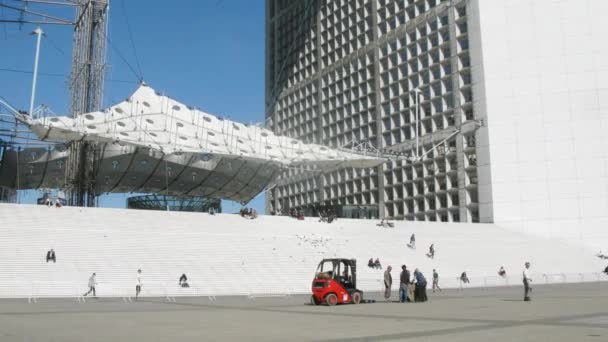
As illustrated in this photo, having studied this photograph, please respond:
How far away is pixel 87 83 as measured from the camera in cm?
5706

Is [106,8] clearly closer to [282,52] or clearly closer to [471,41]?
[471,41]

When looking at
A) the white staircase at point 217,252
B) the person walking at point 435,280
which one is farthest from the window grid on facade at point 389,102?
the person walking at point 435,280

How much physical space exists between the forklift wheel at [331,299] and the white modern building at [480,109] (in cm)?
4272

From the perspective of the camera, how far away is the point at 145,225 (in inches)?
1624

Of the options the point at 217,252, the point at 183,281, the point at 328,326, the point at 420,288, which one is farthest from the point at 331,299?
the point at 217,252

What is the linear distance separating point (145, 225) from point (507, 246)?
29230 millimetres

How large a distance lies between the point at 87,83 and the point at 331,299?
41701 mm

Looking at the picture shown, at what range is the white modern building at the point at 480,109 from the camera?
201 feet

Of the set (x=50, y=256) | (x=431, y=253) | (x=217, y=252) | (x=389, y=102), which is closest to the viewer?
(x=50, y=256)

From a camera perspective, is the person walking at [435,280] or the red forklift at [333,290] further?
the person walking at [435,280]

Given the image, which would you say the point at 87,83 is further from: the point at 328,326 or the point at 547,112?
the point at 328,326

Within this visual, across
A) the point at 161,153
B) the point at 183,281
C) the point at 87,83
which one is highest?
the point at 87,83

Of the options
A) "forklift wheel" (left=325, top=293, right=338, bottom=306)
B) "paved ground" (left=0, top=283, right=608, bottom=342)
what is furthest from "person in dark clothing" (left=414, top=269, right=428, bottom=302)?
"paved ground" (left=0, top=283, right=608, bottom=342)

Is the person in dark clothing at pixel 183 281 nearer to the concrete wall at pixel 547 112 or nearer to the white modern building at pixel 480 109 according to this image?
the white modern building at pixel 480 109
